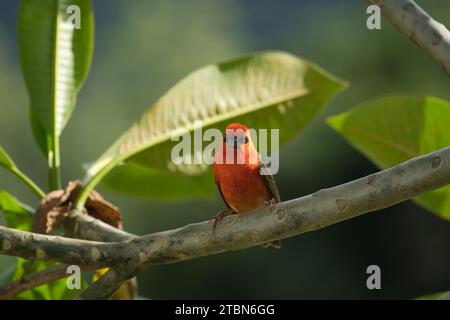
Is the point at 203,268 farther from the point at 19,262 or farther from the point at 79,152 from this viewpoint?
the point at 19,262

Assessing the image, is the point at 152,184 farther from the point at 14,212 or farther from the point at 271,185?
the point at 271,185

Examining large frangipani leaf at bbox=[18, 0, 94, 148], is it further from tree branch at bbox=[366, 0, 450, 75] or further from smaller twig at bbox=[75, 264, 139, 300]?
tree branch at bbox=[366, 0, 450, 75]

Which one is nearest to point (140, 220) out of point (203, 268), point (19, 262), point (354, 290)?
point (203, 268)

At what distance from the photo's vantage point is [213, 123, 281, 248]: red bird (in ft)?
7.43

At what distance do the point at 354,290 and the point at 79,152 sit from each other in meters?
10.8

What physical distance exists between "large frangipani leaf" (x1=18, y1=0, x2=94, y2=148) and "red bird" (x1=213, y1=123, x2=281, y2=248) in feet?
1.68

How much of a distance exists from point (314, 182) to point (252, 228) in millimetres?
13635

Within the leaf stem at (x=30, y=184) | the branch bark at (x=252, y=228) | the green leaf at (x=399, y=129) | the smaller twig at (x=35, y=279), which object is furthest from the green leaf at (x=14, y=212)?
the green leaf at (x=399, y=129)

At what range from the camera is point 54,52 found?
2.56 m

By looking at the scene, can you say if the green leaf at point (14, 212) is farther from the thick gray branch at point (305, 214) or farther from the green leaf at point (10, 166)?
the thick gray branch at point (305, 214)

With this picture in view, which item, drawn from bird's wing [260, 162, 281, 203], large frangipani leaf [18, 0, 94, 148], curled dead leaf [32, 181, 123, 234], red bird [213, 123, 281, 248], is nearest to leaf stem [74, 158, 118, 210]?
curled dead leaf [32, 181, 123, 234]

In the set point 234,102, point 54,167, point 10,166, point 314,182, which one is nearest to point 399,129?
point 234,102

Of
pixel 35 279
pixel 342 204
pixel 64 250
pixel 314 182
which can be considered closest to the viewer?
pixel 342 204

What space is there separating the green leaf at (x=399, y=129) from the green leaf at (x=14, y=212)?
88 centimetres
